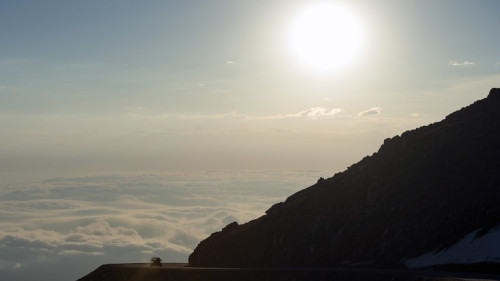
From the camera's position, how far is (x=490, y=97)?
99375 mm

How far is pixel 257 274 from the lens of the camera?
76.1 meters

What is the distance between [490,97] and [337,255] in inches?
1506

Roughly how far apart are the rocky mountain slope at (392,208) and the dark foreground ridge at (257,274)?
27.1 ft

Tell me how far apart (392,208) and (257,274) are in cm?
2035

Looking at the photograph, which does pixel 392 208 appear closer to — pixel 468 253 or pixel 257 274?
pixel 468 253

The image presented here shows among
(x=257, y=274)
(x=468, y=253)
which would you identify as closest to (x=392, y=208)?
(x=468, y=253)

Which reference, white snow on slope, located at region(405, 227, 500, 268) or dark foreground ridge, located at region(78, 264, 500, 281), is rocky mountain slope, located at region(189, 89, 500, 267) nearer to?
white snow on slope, located at region(405, 227, 500, 268)

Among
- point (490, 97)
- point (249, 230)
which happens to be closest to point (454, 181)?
point (490, 97)

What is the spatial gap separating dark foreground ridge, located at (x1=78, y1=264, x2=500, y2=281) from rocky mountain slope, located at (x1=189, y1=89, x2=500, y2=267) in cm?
825

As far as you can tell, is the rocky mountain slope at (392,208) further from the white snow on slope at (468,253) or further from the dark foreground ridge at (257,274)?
the dark foreground ridge at (257,274)

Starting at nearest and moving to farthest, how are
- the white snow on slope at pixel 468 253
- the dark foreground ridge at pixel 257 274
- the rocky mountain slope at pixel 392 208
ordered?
the dark foreground ridge at pixel 257 274
the white snow on slope at pixel 468 253
the rocky mountain slope at pixel 392 208

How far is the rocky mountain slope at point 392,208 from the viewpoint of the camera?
7681 cm

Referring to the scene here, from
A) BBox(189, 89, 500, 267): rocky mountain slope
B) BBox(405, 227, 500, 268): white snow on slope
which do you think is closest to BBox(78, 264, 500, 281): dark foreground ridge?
BBox(405, 227, 500, 268): white snow on slope

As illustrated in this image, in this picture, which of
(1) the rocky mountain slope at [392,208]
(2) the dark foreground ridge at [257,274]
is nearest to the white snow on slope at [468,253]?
(1) the rocky mountain slope at [392,208]
